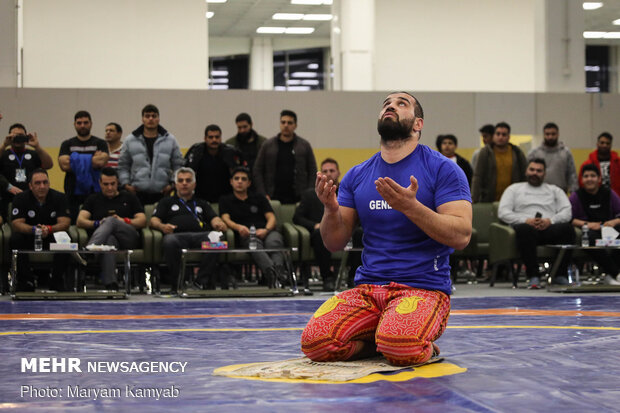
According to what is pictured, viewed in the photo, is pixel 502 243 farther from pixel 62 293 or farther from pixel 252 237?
pixel 62 293

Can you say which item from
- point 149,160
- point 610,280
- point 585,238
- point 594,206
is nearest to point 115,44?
point 149,160

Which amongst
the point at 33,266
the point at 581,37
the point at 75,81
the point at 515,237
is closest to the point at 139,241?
the point at 33,266

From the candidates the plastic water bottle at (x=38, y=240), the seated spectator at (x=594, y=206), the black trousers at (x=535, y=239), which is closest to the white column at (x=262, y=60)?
the seated spectator at (x=594, y=206)

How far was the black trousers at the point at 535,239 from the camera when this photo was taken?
9.48m

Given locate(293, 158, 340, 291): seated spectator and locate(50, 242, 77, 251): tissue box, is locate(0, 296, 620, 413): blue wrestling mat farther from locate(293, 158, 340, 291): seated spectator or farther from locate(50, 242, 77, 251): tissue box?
locate(293, 158, 340, 291): seated spectator

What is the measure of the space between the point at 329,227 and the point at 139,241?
5566 millimetres

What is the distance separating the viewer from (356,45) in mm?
16438

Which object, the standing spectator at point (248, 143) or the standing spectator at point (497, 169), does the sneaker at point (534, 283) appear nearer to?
the standing spectator at point (497, 169)

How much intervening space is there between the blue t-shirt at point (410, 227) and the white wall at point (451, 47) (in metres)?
14.1

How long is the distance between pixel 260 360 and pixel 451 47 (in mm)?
15397

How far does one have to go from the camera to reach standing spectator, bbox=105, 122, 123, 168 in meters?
10.1

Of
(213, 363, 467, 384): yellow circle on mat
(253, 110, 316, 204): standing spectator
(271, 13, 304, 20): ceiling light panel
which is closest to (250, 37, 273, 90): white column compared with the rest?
(271, 13, 304, 20): ceiling light panel

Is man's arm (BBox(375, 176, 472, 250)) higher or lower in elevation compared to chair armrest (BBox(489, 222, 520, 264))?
higher

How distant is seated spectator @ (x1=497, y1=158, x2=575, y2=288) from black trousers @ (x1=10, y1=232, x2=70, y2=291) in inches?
182
